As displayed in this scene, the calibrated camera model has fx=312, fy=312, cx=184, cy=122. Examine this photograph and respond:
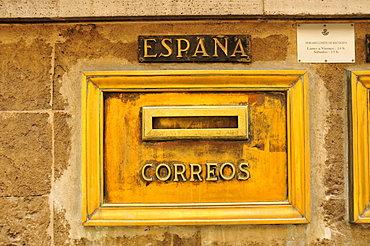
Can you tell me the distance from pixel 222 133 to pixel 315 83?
0.66 meters

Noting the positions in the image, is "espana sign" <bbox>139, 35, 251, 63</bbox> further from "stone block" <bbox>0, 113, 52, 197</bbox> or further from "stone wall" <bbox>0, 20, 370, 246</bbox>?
"stone block" <bbox>0, 113, 52, 197</bbox>

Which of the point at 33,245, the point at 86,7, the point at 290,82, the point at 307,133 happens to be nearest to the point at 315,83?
the point at 290,82

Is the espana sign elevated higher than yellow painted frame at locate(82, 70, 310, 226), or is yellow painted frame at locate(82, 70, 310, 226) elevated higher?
the espana sign

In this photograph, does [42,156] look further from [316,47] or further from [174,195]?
[316,47]

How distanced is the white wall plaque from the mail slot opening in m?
0.60

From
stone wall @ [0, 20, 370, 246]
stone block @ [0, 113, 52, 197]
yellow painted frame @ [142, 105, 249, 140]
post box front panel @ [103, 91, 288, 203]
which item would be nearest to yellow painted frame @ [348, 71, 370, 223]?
stone wall @ [0, 20, 370, 246]

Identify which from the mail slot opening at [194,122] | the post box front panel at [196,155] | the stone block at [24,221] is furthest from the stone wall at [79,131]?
the mail slot opening at [194,122]

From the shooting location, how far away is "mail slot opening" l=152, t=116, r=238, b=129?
1.89 meters

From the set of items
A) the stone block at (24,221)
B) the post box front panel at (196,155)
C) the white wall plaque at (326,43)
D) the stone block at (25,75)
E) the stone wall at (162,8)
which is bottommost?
the stone block at (24,221)

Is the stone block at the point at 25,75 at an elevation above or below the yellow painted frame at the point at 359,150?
above

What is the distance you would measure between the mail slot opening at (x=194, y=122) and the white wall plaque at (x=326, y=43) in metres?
0.60

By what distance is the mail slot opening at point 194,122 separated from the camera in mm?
1889

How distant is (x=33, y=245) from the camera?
6.22ft

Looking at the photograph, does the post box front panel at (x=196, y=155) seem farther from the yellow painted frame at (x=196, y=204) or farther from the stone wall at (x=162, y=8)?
the stone wall at (x=162, y=8)
